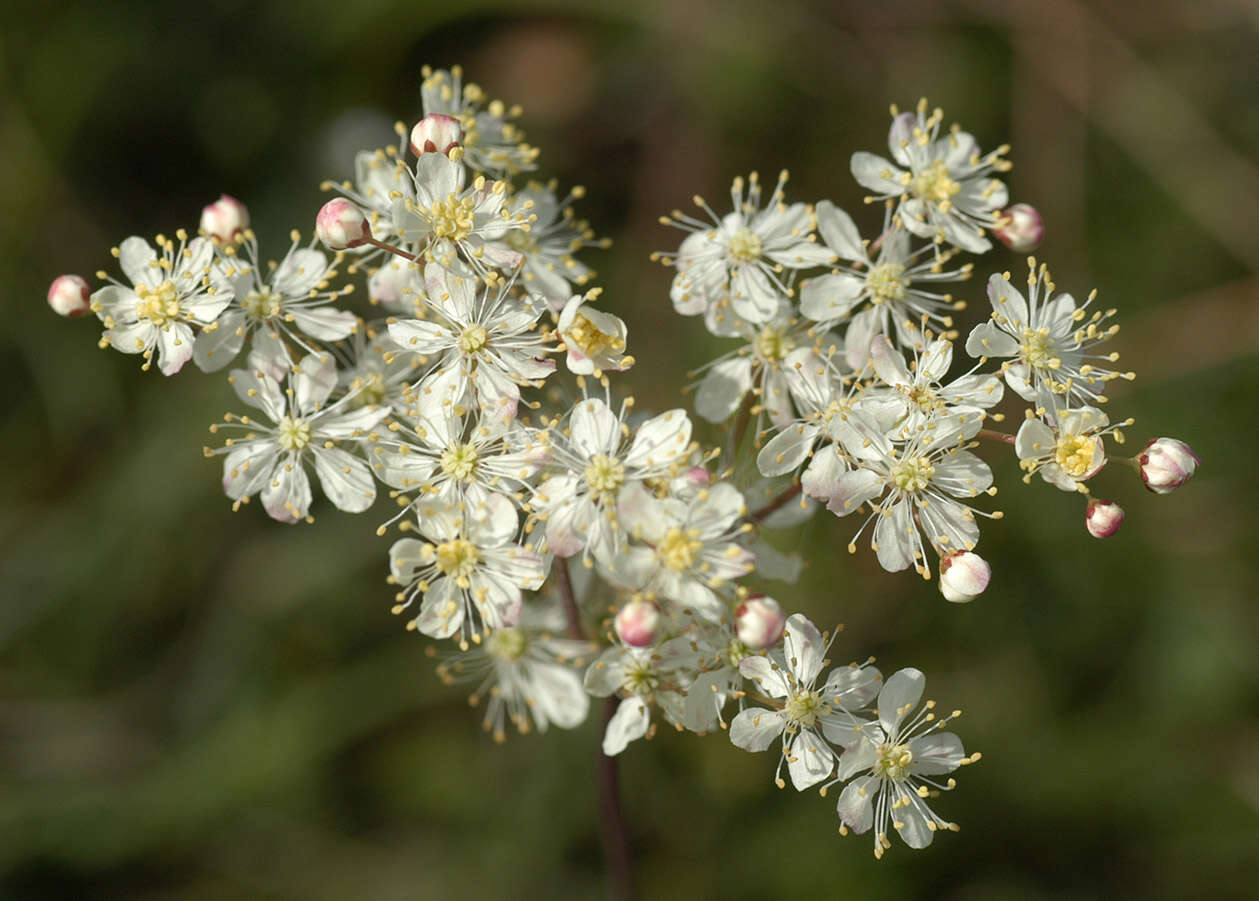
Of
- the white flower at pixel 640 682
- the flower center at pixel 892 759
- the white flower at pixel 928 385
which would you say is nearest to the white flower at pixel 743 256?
the white flower at pixel 928 385

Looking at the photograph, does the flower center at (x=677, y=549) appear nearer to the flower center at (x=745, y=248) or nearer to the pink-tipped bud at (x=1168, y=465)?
the flower center at (x=745, y=248)


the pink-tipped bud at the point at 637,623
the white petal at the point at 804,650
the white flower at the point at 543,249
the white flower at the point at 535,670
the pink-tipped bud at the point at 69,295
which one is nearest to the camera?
the pink-tipped bud at the point at 637,623

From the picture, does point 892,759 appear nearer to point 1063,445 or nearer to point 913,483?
point 913,483

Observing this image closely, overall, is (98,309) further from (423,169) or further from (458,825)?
(458,825)

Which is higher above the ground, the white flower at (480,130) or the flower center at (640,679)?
the white flower at (480,130)

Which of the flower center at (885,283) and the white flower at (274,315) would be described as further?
the flower center at (885,283)
